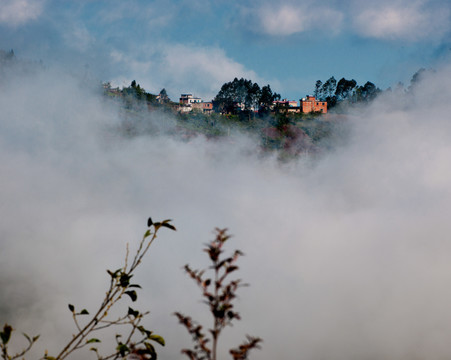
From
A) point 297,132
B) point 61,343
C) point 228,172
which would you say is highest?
point 297,132

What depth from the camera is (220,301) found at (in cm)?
272

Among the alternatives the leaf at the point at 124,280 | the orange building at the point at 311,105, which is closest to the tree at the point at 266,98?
the orange building at the point at 311,105

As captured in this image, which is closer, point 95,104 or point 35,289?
point 35,289

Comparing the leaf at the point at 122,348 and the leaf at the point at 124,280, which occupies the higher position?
the leaf at the point at 124,280

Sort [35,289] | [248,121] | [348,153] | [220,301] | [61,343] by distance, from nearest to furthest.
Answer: [220,301] < [61,343] < [35,289] < [348,153] < [248,121]

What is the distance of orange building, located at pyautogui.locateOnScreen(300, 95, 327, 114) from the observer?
95.1 meters

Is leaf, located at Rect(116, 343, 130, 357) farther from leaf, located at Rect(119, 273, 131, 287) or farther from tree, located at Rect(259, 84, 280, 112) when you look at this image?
tree, located at Rect(259, 84, 280, 112)

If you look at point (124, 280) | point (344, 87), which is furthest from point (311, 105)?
point (124, 280)

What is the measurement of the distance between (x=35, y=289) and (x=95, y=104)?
2433cm

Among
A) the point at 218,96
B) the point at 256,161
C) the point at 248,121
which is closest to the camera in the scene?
the point at 256,161

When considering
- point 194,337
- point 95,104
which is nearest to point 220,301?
point 194,337

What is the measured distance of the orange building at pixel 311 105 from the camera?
9511 centimetres

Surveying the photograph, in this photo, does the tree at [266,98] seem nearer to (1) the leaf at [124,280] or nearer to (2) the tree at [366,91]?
(2) the tree at [366,91]

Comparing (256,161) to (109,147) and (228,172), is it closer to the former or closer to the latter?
(228,172)
